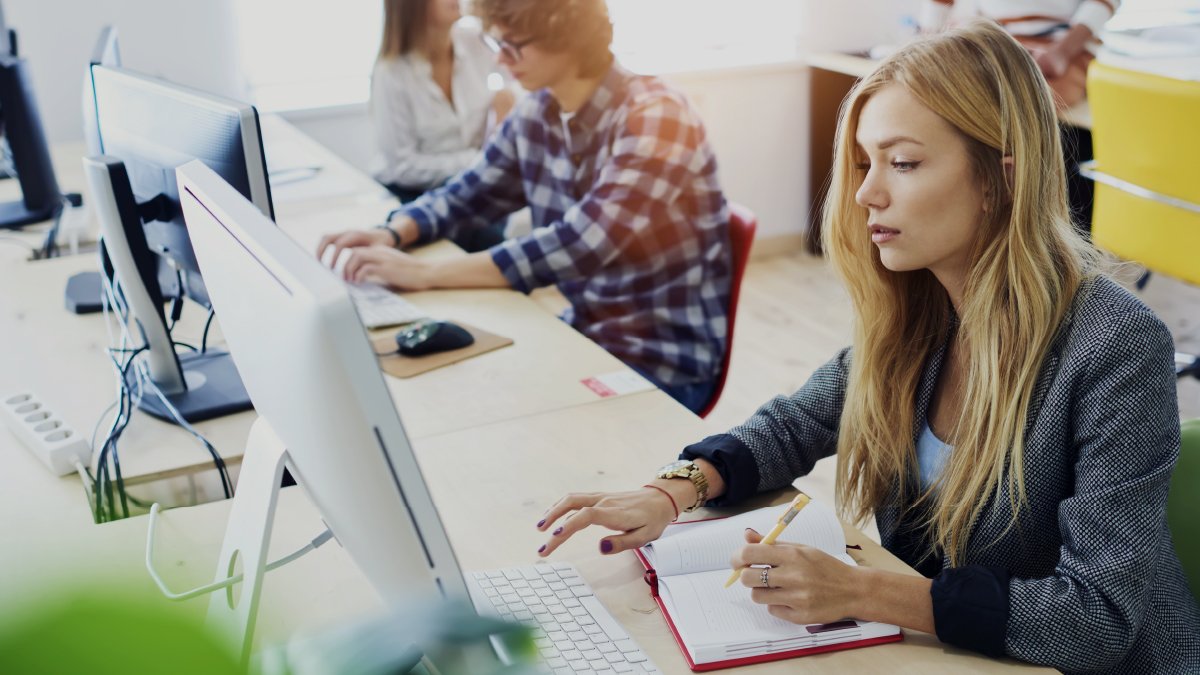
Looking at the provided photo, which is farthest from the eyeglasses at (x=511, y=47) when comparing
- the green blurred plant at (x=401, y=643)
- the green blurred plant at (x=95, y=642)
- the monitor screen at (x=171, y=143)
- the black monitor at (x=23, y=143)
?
the green blurred plant at (x=95, y=642)

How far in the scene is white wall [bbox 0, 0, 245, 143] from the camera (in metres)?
3.57

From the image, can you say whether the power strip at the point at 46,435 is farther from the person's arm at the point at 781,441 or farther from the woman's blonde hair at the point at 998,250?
the woman's blonde hair at the point at 998,250

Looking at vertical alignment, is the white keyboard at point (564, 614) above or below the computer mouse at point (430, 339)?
above

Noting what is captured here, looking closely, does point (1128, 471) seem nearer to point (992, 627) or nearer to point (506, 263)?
point (992, 627)

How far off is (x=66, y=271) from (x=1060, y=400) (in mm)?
1926

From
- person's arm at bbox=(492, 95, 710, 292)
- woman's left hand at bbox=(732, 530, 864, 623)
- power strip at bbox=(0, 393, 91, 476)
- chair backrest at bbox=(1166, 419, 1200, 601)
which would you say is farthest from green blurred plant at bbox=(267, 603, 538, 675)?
person's arm at bbox=(492, 95, 710, 292)

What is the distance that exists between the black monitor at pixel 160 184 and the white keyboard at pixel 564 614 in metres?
0.59

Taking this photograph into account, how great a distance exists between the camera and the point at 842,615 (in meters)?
1.00

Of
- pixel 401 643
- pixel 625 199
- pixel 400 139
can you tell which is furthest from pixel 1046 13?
pixel 401 643

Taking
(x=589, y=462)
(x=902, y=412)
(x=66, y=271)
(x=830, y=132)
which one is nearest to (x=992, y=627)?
(x=902, y=412)

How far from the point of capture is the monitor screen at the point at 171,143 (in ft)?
4.52

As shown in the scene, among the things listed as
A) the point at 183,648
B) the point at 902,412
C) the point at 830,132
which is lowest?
the point at 830,132

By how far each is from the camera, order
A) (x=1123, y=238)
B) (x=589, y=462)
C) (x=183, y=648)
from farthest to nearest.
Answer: (x=1123, y=238) → (x=589, y=462) → (x=183, y=648)

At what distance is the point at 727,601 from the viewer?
1.06 metres
